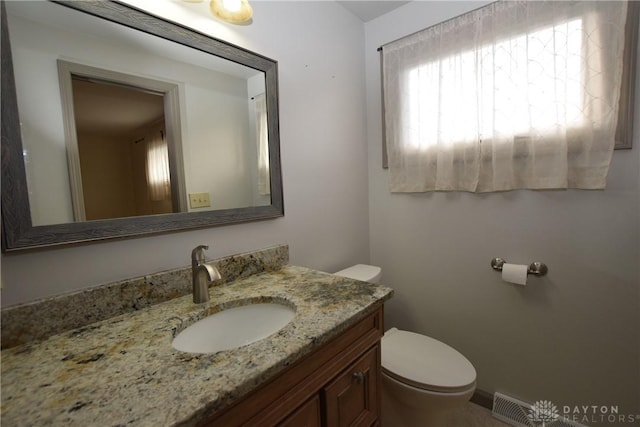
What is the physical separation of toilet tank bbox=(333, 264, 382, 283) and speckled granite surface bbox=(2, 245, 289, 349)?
2.30 feet

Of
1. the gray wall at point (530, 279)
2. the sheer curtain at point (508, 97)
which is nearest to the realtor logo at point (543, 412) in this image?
the gray wall at point (530, 279)

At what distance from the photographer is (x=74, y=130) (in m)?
0.76

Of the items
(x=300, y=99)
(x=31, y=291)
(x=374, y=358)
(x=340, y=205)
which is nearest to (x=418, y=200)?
(x=340, y=205)

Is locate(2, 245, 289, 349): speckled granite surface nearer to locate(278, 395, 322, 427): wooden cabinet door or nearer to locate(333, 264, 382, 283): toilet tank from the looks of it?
locate(278, 395, 322, 427): wooden cabinet door

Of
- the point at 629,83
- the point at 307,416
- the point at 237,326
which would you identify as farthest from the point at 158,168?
the point at 629,83

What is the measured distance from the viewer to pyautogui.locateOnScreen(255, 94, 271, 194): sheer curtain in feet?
4.01

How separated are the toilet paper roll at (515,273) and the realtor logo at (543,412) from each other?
2.07 ft

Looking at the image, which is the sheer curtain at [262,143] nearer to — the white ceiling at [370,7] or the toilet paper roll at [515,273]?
the white ceiling at [370,7]

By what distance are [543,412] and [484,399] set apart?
0.86 feet

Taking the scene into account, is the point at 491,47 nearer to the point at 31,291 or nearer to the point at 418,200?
the point at 418,200

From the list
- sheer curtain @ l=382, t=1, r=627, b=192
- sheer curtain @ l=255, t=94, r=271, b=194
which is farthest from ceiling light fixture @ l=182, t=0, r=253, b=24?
sheer curtain @ l=382, t=1, r=627, b=192

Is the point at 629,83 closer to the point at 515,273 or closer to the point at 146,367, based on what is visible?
the point at 515,273

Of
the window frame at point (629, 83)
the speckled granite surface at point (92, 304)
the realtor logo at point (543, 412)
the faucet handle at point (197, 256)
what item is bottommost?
the realtor logo at point (543, 412)

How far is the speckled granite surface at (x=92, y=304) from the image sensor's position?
2.21ft
